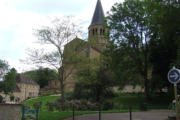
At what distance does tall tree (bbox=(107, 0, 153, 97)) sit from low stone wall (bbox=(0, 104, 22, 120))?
24139 mm

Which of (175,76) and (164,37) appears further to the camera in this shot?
(164,37)

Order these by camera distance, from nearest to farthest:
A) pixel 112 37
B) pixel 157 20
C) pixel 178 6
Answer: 1. pixel 178 6
2. pixel 157 20
3. pixel 112 37

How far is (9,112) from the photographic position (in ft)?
36.7

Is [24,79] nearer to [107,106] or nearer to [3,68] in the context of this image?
[3,68]

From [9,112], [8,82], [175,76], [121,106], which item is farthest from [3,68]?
[175,76]

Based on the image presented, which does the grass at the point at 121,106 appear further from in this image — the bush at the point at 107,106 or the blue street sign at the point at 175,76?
the blue street sign at the point at 175,76

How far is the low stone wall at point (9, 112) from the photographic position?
11.1 m

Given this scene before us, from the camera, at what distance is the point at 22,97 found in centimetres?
7500

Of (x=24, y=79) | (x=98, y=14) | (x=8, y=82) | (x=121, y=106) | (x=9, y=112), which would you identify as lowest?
(x=121, y=106)

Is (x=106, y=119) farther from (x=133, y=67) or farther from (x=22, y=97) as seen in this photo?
(x=22, y=97)

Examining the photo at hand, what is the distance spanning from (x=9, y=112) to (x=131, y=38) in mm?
25296

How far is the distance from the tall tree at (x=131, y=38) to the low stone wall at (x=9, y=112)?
2414cm

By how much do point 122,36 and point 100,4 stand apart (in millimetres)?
43681

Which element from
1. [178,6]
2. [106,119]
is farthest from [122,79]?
[106,119]
